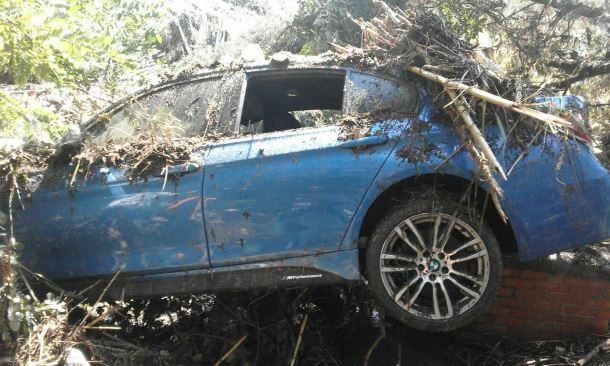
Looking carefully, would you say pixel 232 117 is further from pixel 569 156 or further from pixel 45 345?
pixel 569 156

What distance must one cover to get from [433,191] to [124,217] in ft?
6.71

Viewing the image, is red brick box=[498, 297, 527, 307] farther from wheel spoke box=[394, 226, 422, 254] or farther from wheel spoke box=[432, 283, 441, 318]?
wheel spoke box=[394, 226, 422, 254]

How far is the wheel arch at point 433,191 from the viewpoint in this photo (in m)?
3.40

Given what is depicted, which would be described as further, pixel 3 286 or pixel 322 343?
pixel 322 343

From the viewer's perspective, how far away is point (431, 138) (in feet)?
11.1

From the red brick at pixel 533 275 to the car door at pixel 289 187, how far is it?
1.55 m

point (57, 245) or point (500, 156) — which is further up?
point (500, 156)

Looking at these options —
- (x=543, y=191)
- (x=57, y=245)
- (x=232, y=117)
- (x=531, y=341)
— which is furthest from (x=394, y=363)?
(x=57, y=245)

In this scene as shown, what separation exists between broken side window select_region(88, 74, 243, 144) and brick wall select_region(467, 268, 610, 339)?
2444mm

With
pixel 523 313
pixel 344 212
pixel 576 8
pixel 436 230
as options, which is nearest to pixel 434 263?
pixel 436 230

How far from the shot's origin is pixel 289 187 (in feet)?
11.1

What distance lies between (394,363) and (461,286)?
0.81 m

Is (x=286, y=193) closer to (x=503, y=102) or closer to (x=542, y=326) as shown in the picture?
(x=503, y=102)

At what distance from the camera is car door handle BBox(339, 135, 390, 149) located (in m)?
3.38
